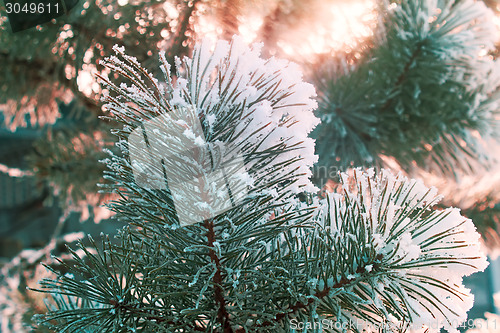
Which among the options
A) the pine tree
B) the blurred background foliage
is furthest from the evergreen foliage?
the pine tree

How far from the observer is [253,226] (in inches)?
9.6

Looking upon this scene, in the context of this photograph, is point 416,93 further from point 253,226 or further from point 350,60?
point 253,226

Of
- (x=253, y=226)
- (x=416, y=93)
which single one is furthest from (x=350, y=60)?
(x=253, y=226)

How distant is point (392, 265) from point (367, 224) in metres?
0.03

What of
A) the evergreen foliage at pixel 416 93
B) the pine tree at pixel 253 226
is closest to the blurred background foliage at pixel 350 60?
the evergreen foliage at pixel 416 93

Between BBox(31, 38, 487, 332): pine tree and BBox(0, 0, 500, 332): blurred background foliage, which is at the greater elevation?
BBox(0, 0, 500, 332): blurred background foliage

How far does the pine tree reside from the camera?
21cm

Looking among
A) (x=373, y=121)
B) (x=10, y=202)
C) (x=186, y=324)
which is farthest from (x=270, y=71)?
Result: (x=10, y=202)

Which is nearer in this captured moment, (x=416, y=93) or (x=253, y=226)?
(x=253, y=226)

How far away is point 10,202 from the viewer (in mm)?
2109

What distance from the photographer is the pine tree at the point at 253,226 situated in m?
0.21

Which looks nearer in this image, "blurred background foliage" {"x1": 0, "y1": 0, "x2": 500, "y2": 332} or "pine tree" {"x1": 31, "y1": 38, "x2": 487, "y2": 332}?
"pine tree" {"x1": 31, "y1": 38, "x2": 487, "y2": 332}

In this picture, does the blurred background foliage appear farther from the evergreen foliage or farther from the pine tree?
the pine tree

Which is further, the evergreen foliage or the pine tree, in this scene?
the evergreen foliage
